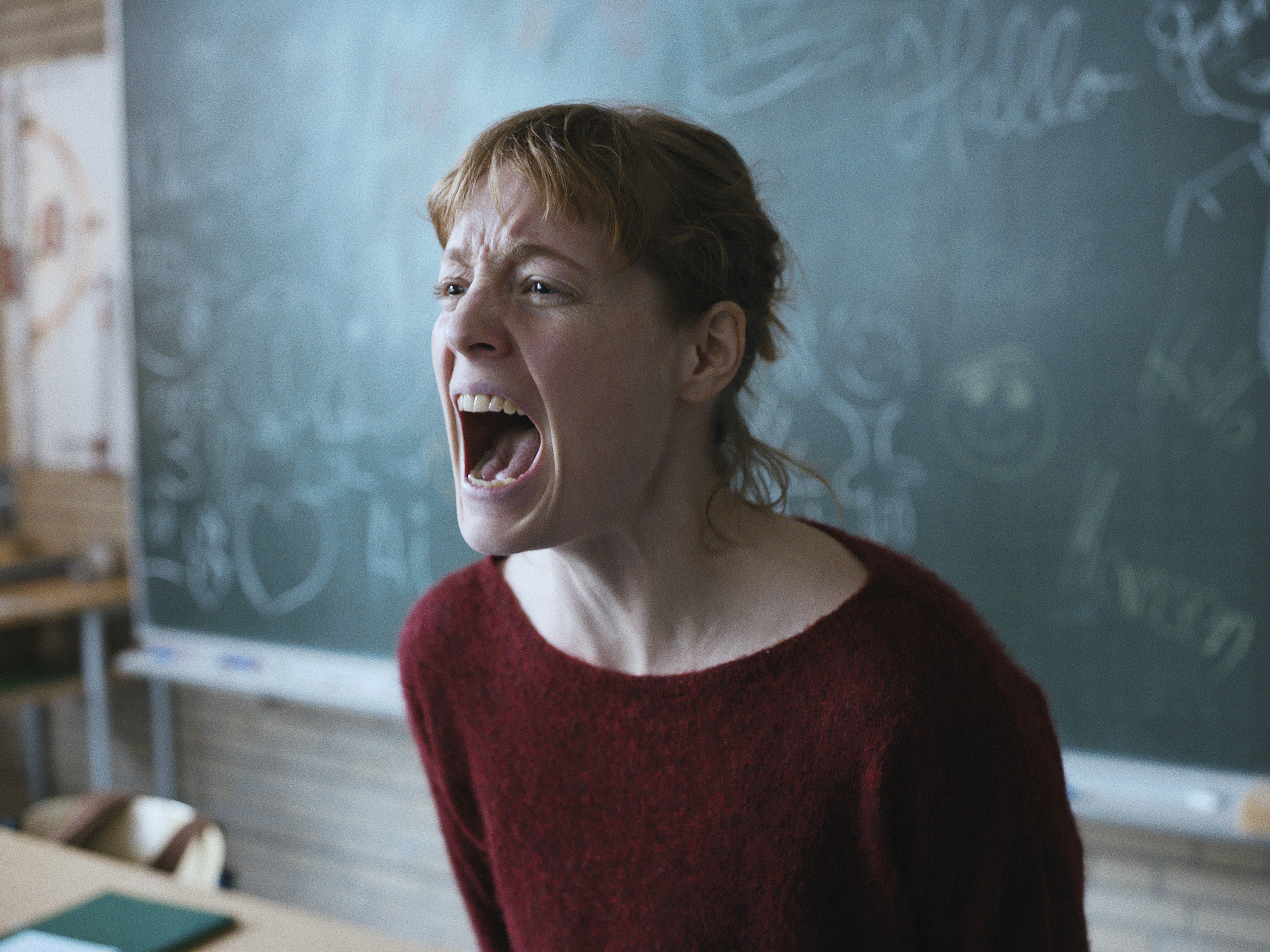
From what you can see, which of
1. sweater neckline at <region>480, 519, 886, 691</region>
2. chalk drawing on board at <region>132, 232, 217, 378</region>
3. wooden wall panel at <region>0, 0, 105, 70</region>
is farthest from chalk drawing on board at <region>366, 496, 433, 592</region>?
wooden wall panel at <region>0, 0, 105, 70</region>

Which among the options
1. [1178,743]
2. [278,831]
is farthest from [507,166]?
[278,831]

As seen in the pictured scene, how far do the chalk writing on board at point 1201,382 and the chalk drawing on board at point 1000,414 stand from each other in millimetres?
168

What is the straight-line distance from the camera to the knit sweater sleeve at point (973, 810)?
0.94m

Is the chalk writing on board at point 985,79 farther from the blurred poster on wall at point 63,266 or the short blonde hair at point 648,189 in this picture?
the blurred poster on wall at point 63,266

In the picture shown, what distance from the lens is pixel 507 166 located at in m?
0.97

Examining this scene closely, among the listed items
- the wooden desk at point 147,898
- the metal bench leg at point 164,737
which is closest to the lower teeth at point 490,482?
the wooden desk at point 147,898

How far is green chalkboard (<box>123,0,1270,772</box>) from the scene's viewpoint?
1857mm

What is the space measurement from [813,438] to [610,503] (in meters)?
1.26

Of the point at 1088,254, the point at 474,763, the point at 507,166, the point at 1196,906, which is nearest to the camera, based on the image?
the point at 507,166

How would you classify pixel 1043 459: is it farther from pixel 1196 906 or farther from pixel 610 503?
pixel 610 503

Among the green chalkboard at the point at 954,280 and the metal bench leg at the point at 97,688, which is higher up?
the green chalkboard at the point at 954,280

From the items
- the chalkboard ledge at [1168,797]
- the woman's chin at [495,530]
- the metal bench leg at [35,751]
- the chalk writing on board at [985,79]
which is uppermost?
the chalk writing on board at [985,79]

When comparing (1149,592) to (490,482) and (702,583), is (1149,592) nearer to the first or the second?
(702,583)

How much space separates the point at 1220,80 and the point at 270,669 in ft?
7.97
